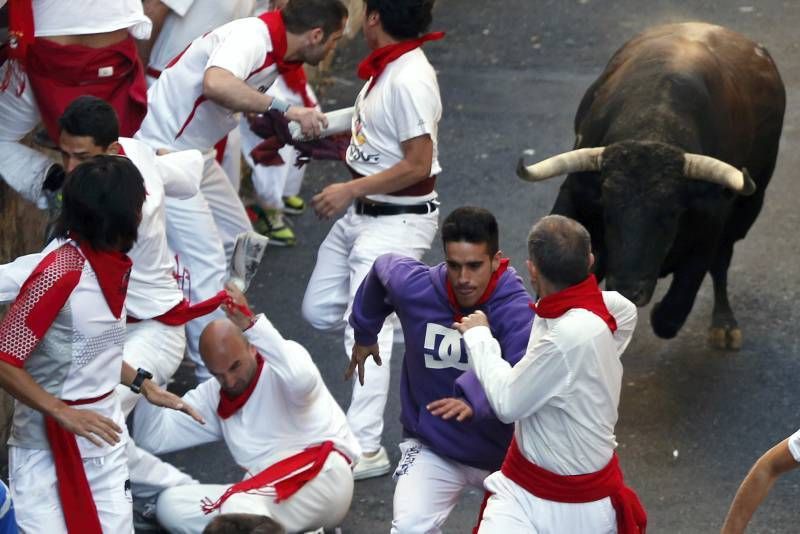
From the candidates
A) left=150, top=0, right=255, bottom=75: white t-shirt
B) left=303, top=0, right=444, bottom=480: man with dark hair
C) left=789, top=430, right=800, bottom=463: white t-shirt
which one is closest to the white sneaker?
left=303, top=0, right=444, bottom=480: man with dark hair

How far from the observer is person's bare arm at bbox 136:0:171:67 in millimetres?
8102

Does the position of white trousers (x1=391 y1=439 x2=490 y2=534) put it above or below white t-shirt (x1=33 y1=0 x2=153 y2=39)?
below

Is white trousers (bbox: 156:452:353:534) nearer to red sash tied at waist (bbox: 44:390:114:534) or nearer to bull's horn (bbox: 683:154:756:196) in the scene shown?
red sash tied at waist (bbox: 44:390:114:534)

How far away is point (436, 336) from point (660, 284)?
152 inches

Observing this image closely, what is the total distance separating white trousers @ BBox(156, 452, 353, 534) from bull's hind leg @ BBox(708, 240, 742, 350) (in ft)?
9.38

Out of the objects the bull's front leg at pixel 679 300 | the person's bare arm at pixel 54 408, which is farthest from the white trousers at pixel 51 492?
the bull's front leg at pixel 679 300

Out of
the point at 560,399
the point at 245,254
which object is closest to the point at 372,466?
the point at 245,254

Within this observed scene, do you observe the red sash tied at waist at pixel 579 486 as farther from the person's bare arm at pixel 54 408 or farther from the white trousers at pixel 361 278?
the white trousers at pixel 361 278

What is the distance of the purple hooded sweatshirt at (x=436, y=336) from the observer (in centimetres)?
541

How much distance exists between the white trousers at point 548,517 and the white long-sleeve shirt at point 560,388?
13cm

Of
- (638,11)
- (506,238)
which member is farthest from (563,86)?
(506,238)

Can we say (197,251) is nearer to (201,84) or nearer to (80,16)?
(201,84)

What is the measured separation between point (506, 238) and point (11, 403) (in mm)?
3637

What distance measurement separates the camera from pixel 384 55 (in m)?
6.85
